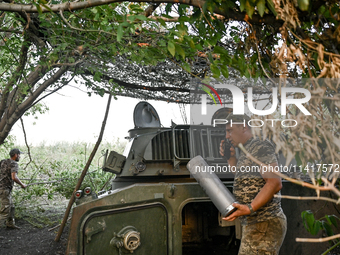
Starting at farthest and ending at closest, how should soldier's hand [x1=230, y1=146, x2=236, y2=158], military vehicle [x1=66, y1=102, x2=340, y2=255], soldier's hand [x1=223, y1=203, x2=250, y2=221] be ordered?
soldier's hand [x1=230, y1=146, x2=236, y2=158]
military vehicle [x1=66, y1=102, x2=340, y2=255]
soldier's hand [x1=223, y1=203, x2=250, y2=221]

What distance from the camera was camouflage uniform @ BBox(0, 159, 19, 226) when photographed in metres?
7.75

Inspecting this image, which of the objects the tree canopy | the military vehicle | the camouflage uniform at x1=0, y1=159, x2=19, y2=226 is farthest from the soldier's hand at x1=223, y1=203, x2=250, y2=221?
the camouflage uniform at x1=0, y1=159, x2=19, y2=226

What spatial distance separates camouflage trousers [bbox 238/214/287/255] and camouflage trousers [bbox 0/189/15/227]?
6482 mm

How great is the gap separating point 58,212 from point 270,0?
9.42 m

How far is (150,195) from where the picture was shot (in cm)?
388

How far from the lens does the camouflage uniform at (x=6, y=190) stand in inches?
305

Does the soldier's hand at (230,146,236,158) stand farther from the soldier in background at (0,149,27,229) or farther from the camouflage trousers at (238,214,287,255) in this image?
the soldier in background at (0,149,27,229)

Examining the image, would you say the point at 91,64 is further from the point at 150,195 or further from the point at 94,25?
the point at 150,195

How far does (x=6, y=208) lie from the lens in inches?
306

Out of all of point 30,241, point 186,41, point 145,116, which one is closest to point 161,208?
point 186,41

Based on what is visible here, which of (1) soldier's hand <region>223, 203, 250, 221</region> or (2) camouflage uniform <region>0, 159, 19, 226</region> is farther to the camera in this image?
(2) camouflage uniform <region>0, 159, 19, 226</region>

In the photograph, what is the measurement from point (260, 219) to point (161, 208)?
1.25 meters

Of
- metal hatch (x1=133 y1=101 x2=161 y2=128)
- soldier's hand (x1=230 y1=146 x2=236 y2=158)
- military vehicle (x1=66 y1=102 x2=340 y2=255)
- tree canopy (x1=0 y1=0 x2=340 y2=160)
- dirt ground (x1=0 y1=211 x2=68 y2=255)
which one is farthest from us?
dirt ground (x1=0 y1=211 x2=68 y2=255)

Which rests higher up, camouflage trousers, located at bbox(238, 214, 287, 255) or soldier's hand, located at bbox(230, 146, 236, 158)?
soldier's hand, located at bbox(230, 146, 236, 158)
